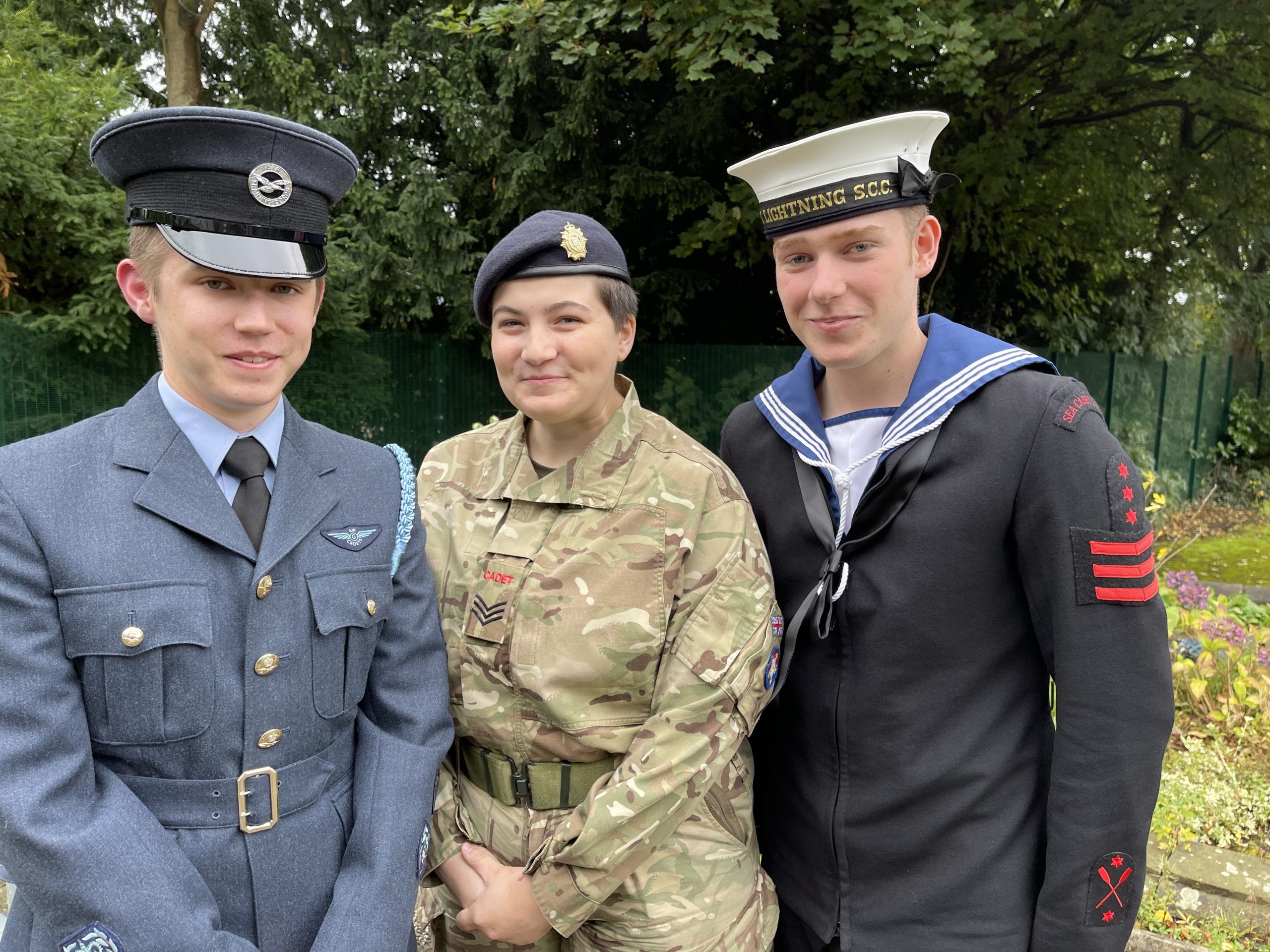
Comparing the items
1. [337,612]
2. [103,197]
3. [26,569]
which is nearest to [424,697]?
[337,612]

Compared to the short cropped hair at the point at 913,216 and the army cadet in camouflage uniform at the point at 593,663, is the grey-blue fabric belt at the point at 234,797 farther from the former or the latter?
the short cropped hair at the point at 913,216

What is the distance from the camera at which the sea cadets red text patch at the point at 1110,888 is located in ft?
5.56

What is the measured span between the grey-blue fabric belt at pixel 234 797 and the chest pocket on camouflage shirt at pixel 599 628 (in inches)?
17.9

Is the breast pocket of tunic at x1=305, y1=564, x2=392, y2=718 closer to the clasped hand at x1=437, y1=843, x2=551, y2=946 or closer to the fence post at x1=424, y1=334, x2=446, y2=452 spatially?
the clasped hand at x1=437, y1=843, x2=551, y2=946

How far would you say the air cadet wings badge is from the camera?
66.3 inches

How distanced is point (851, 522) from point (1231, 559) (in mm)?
8766

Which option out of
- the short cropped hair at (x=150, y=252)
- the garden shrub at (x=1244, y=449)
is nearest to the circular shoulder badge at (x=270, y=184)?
the short cropped hair at (x=150, y=252)

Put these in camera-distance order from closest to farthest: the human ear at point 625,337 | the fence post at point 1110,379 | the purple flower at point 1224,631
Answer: the human ear at point 625,337 → the purple flower at point 1224,631 → the fence post at point 1110,379

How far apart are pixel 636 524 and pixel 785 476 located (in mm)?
418

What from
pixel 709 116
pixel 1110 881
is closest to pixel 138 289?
pixel 1110 881

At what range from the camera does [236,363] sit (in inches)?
60.2

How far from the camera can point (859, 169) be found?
1888mm

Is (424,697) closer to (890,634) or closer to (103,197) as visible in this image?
(890,634)

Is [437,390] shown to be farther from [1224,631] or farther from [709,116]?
[1224,631]
